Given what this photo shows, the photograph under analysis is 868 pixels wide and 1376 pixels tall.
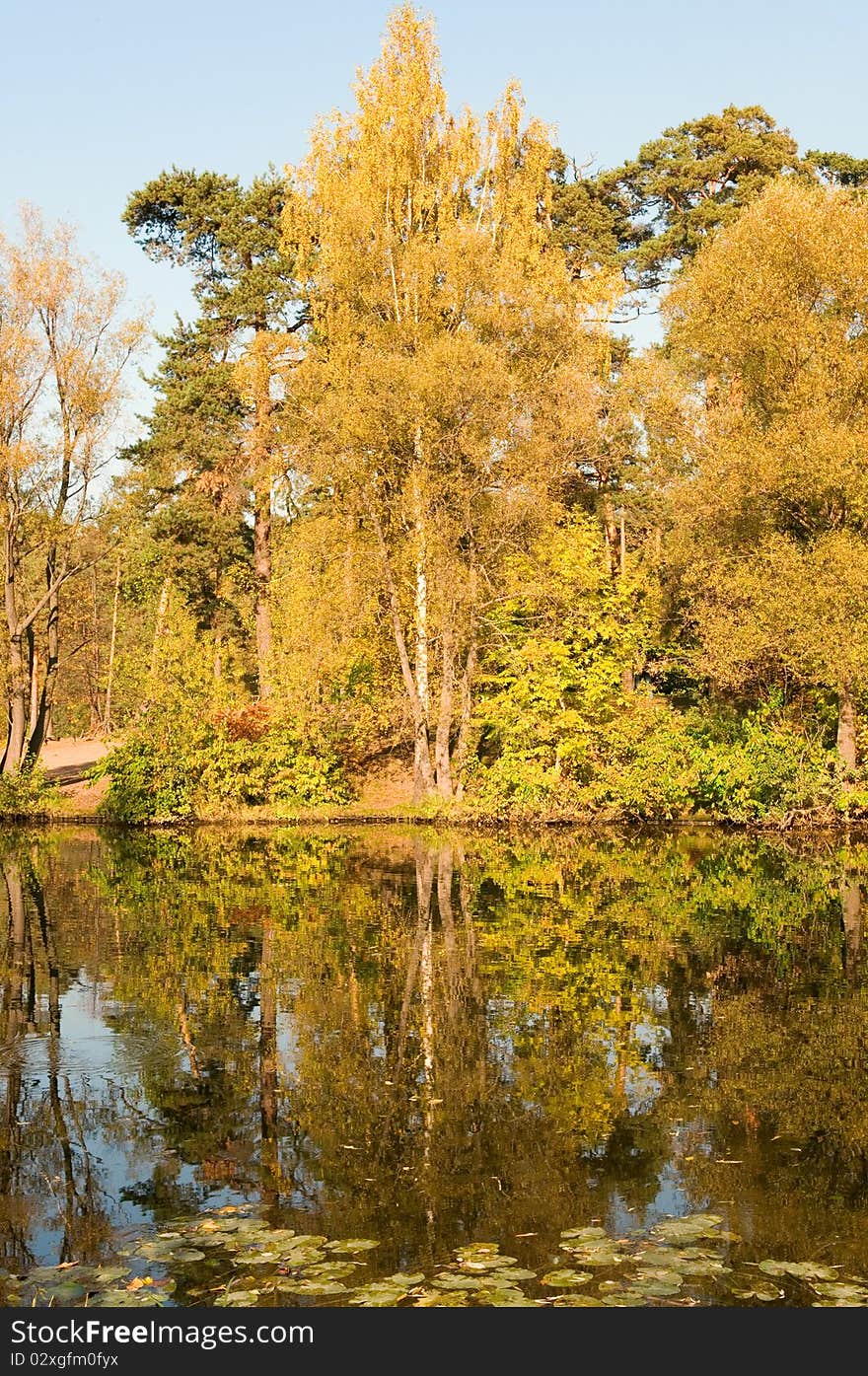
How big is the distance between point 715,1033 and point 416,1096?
284 cm

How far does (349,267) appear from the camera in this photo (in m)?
29.3

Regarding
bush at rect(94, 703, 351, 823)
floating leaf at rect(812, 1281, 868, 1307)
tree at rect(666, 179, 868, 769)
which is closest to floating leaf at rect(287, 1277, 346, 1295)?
floating leaf at rect(812, 1281, 868, 1307)

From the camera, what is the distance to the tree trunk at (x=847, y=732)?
1115 inches

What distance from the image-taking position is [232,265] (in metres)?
39.2

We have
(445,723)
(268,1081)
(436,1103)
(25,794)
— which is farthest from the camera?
(25,794)

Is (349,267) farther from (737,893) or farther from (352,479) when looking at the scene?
(737,893)

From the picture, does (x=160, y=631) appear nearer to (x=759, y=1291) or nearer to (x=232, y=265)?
(x=232, y=265)

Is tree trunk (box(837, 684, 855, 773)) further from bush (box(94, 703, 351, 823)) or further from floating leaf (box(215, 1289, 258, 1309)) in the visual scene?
floating leaf (box(215, 1289, 258, 1309))

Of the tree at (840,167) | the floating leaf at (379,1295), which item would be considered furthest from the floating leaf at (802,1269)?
the tree at (840,167)

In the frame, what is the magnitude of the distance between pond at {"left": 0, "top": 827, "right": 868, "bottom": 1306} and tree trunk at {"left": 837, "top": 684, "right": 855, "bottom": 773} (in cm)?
1197

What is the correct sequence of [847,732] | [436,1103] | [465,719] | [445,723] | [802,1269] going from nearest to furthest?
[802,1269] < [436,1103] < [847,732] < [445,723] < [465,719]

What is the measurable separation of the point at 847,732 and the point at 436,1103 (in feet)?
72.8

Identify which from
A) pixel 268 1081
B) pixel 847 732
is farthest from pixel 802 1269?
pixel 847 732

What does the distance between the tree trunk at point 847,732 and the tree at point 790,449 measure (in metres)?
0.03
